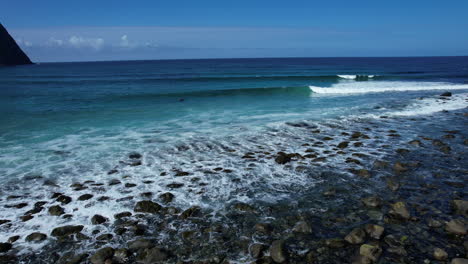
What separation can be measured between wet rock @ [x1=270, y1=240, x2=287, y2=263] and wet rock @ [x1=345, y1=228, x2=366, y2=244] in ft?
3.74

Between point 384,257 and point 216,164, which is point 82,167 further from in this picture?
point 384,257

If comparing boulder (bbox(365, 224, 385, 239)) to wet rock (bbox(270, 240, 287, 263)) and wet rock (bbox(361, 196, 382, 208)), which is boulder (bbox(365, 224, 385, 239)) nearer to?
wet rock (bbox(361, 196, 382, 208))

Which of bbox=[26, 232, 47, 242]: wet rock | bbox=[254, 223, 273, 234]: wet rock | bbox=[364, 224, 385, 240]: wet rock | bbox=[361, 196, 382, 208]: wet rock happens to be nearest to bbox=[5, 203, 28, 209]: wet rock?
bbox=[26, 232, 47, 242]: wet rock

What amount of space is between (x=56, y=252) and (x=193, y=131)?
876 cm

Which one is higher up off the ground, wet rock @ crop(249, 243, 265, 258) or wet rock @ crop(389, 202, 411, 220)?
wet rock @ crop(389, 202, 411, 220)

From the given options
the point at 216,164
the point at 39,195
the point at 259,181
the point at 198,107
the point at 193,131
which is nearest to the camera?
the point at 39,195

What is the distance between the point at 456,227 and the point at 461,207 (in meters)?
1.00

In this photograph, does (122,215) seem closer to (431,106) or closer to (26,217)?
(26,217)

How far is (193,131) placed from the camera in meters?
13.3

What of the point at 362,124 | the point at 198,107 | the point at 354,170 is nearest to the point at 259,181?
the point at 354,170

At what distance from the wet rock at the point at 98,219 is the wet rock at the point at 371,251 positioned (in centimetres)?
474

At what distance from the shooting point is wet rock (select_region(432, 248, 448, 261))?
14.1 ft

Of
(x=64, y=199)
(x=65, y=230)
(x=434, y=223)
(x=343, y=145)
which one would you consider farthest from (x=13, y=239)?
(x=343, y=145)

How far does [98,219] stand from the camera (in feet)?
18.8
